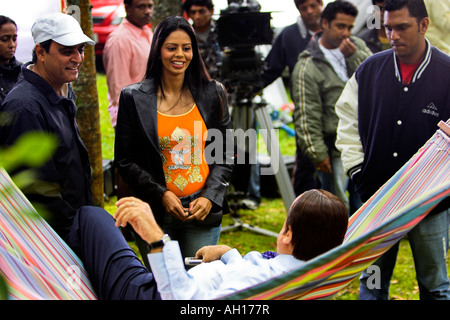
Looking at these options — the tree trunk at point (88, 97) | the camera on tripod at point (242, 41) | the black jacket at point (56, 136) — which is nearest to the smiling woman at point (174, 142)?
the black jacket at point (56, 136)

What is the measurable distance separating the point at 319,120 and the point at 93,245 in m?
1.99

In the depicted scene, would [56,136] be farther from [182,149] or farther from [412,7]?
[412,7]

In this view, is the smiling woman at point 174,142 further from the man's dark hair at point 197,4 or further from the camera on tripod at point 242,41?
the man's dark hair at point 197,4

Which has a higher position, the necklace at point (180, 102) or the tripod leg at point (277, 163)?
the necklace at point (180, 102)

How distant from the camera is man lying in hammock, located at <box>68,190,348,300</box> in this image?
1521 mm

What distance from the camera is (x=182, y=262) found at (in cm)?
152

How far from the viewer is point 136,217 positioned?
155 cm

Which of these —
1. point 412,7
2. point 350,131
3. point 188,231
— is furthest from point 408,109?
point 188,231

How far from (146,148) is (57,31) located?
1.80 ft

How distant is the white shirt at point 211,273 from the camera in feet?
4.95

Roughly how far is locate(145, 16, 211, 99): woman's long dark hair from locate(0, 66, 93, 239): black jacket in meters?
0.38

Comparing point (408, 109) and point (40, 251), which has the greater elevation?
point (408, 109)

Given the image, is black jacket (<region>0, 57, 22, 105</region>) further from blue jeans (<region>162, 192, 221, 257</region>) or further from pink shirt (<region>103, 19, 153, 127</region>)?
blue jeans (<region>162, 192, 221, 257</region>)

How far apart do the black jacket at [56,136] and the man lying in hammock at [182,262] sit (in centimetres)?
20
